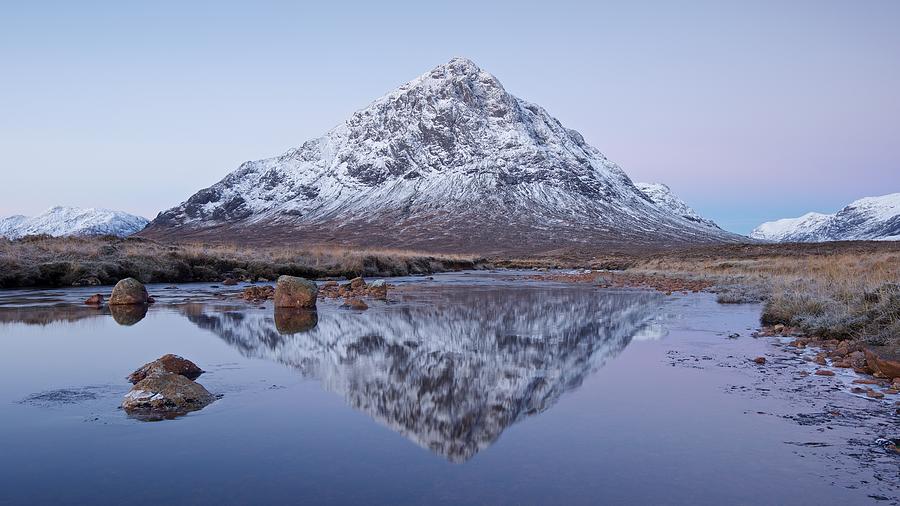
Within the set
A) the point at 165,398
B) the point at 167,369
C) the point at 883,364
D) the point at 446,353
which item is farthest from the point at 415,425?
the point at 883,364

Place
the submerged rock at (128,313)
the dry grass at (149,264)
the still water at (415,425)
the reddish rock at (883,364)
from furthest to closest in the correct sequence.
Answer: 1. the dry grass at (149,264)
2. the submerged rock at (128,313)
3. the reddish rock at (883,364)
4. the still water at (415,425)

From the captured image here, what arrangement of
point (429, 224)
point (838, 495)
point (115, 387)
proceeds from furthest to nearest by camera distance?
point (429, 224) < point (115, 387) < point (838, 495)

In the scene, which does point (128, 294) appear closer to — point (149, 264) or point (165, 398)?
point (149, 264)

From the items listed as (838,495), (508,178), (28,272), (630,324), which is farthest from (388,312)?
(508,178)

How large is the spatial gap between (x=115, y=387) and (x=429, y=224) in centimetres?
14819

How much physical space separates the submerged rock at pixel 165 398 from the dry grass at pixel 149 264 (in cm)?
2473

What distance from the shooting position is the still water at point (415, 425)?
16.3 feet

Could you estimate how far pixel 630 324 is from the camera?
15.6 meters

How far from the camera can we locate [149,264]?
1268 inches

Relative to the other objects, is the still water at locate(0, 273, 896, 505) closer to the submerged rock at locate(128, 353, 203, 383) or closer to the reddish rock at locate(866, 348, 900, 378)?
the submerged rock at locate(128, 353, 203, 383)

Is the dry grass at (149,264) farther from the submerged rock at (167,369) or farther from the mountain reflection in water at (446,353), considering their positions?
the submerged rock at (167,369)

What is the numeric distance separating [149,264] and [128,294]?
44.1ft

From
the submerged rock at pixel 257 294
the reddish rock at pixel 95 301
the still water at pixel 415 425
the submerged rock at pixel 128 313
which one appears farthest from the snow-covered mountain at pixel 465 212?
the still water at pixel 415 425

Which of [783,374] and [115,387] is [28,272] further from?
[783,374]
